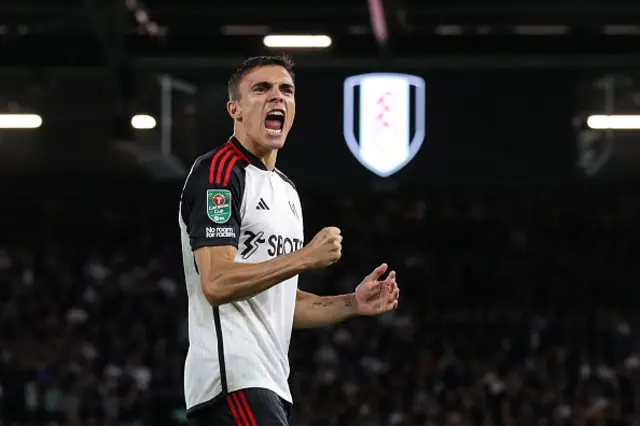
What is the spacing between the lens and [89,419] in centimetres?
1389

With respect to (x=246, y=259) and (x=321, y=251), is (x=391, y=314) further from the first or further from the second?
(x=321, y=251)

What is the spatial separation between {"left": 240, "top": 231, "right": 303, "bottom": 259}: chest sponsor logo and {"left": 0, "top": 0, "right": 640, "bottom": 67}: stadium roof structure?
8.70 metres

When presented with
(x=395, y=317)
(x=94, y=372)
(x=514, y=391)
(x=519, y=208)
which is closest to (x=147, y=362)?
(x=94, y=372)

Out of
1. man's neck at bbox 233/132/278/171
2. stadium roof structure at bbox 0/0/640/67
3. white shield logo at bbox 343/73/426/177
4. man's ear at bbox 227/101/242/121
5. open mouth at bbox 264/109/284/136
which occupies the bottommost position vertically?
man's neck at bbox 233/132/278/171

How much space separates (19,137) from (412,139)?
224 inches

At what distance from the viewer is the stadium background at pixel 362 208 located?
12625mm

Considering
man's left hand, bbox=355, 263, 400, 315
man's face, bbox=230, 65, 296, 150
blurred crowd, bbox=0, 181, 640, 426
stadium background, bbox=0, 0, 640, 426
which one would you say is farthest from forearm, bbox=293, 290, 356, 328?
blurred crowd, bbox=0, 181, 640, 426

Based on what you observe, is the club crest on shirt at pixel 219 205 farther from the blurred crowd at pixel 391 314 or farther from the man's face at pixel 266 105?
the blurred crowd at pixel 391 314

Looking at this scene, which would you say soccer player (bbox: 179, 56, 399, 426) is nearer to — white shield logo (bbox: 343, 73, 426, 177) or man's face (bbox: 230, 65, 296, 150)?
man's face (bbox: 230, 65, 296, 150)

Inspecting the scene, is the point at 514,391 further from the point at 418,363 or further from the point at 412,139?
the point at 412,139

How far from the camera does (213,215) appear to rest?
3.50 meters

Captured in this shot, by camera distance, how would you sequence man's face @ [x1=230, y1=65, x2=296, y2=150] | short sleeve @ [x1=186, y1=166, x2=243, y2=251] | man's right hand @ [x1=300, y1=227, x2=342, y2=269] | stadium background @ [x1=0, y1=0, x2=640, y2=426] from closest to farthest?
man's right hand @ [x1=300, y1=227, x2=342, y2=269] → short sleeve @ [x1=186, y1=166, x2=243, y2=251] → man's face @ [x1=230, y1=65, x2=296, y2=150] → stadium background @ [x1=0, y1=0, x2=640, y2=426]

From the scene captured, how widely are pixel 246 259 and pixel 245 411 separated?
0.48 metres

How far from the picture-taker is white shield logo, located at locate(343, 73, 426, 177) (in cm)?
1230
